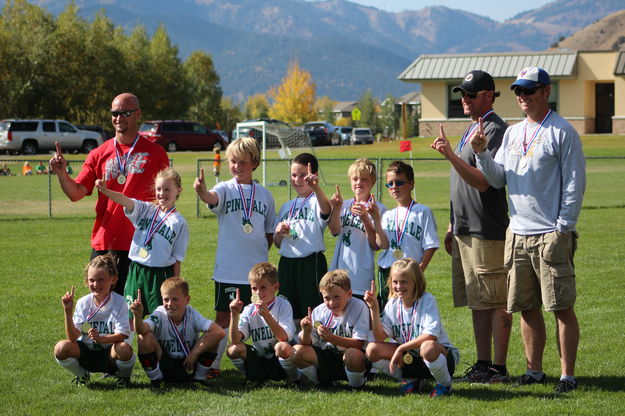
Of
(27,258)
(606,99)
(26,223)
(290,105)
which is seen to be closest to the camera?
(27,258)

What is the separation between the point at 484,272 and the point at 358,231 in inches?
39.7

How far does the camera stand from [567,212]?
5.27m

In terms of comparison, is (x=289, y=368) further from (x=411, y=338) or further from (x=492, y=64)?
(x=492, y=64)

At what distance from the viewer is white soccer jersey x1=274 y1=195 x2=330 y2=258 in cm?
620

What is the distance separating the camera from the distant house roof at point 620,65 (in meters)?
42.4

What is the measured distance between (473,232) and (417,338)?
2.97 feet

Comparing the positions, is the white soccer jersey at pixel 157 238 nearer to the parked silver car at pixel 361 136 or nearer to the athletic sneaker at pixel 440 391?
the athletic sneaker at pixel 440 391

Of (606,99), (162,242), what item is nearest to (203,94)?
(606,99)

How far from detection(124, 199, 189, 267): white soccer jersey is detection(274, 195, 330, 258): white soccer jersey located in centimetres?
80

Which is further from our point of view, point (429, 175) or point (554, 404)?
point (429, 175)

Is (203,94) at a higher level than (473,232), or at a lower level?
higher

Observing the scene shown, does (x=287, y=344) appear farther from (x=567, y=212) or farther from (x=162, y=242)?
(x=567, y=212)

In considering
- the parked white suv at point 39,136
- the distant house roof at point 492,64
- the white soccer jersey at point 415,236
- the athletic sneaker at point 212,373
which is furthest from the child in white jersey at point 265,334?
the distant house roof at point 492,64

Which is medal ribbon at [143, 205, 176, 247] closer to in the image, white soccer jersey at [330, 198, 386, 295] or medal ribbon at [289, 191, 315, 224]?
medal ribbon at [289, 191, 315, 224]
